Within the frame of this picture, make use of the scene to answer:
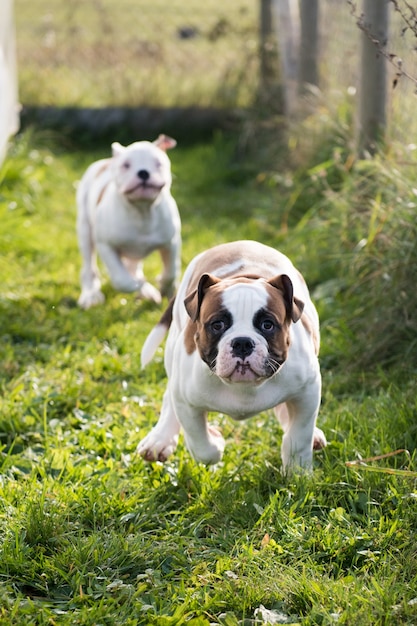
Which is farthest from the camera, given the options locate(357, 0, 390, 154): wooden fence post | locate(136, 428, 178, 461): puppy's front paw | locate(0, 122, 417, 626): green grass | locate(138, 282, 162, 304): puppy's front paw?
locate(138, 282, 162, 304): puppy's front paw

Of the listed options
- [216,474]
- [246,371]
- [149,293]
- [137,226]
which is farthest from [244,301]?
[149,293]

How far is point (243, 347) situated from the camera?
3131 mm

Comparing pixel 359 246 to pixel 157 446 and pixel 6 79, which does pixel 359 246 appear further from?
pixel 6 79

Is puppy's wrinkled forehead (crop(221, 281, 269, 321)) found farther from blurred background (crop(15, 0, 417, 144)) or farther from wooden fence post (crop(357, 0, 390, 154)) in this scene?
blurred background (crop(15, 0, 417, 144))

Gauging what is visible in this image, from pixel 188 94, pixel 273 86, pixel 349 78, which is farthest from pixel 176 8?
pixel 349 78

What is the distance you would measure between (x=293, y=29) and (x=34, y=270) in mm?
4481

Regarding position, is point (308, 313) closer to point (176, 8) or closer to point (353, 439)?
point (353, 439)

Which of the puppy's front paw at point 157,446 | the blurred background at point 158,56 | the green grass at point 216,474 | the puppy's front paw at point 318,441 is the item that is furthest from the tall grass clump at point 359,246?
the blurred background at point 158,56

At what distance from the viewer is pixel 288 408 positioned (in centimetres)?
368

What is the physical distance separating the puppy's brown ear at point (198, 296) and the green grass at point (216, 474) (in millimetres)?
773

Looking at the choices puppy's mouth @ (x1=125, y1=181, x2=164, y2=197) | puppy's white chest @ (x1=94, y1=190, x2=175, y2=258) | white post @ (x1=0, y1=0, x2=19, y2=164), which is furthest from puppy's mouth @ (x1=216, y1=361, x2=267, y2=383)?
white post @ (x1=0, y1=0, x2=19, y2=164)

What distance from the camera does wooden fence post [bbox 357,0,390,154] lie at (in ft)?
20.3

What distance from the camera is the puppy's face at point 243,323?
3.14 metres

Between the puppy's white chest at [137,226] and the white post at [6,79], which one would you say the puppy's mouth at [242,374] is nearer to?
the puppy's white chest at [137,226]
